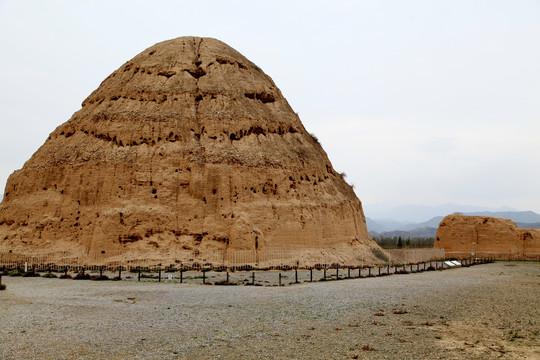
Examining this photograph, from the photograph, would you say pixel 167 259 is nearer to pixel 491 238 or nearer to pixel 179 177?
pixel 179 177

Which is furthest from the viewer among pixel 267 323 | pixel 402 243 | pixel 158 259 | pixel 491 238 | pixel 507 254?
pixel 402 243

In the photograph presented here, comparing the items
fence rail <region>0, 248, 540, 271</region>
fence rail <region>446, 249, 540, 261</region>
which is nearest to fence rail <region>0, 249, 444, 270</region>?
fence rail <region>0, 248, 540, 271</region>

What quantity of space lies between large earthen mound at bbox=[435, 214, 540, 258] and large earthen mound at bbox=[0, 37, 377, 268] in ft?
44.3

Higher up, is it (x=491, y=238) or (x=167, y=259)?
(x=491, y=238)

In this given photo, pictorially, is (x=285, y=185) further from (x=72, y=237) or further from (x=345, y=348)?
(x=345, y=348)

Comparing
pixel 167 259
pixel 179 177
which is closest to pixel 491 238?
pixel 179 177

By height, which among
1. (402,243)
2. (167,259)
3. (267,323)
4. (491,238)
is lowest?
(402,243)

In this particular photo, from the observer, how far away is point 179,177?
3141 cm

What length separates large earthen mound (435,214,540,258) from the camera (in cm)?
4562

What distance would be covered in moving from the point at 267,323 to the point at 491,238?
134 ft

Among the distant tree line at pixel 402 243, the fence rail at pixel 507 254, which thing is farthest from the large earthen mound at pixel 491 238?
the distant tree line at pixel 402 243

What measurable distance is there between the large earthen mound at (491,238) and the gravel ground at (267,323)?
28.9 meters

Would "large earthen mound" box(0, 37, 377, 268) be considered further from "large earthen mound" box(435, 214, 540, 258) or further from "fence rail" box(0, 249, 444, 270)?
"large earthen mound" box(435, 214, 540, 258)

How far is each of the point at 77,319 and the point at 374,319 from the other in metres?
8.06
